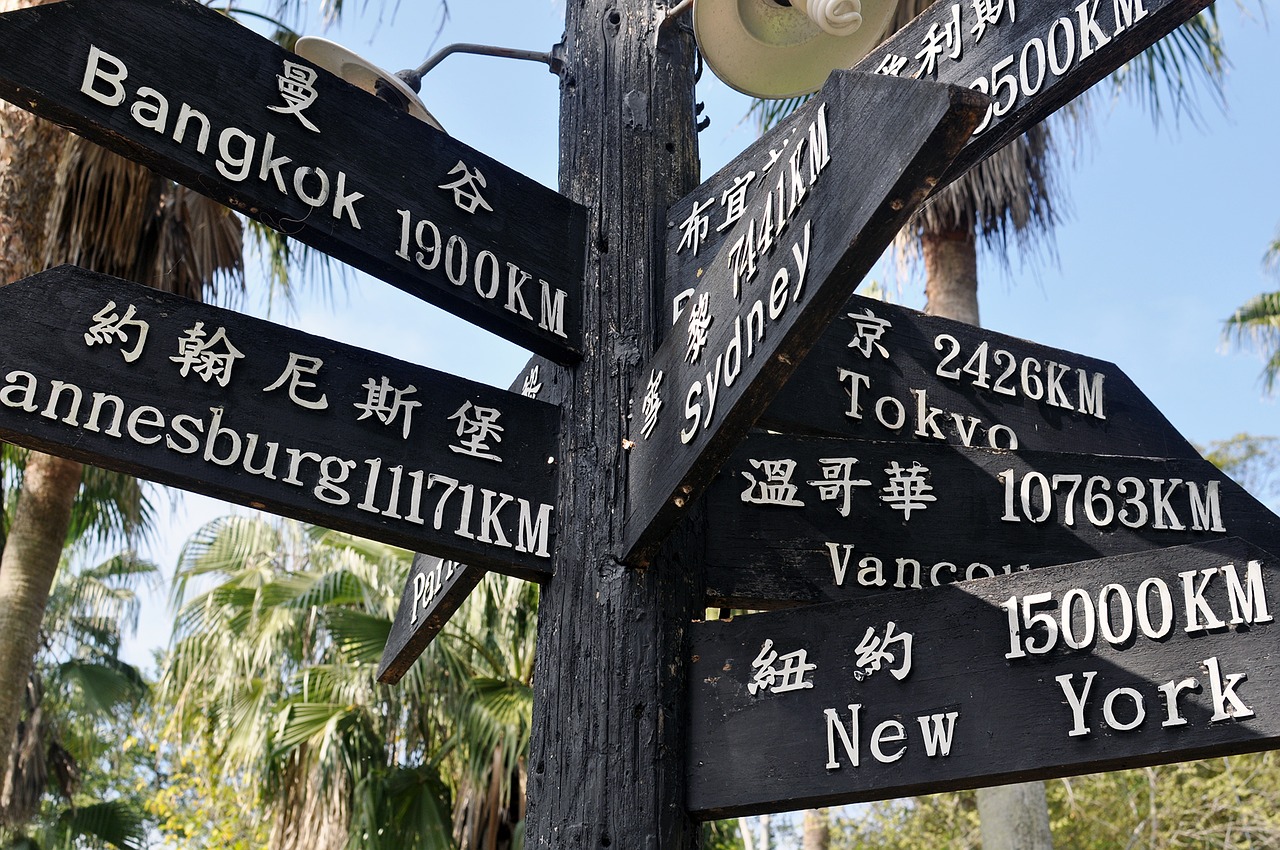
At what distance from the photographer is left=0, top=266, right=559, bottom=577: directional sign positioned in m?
1.98

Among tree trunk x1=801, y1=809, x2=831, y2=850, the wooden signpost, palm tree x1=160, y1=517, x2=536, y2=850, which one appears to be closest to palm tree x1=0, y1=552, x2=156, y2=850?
palm tree x1=160, y1=517, x2=536, y2=850

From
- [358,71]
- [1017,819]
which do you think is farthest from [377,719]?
[358,71]

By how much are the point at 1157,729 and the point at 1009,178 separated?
26.3 feet

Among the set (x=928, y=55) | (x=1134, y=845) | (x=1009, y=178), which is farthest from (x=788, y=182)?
(x=1134, y=845)

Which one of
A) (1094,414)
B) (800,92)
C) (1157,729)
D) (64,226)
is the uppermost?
(64,226)

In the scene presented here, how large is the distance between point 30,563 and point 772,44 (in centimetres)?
686

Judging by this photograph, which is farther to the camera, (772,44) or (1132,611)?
(772,44)

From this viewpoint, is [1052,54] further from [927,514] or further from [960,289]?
[960,289]

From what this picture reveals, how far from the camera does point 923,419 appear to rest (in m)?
2.55

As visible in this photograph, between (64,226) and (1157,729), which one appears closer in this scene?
(1157,729)

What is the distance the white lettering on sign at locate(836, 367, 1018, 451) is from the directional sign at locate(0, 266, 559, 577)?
0.65 m

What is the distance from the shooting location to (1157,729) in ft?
5.72

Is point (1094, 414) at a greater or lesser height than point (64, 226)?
lesser

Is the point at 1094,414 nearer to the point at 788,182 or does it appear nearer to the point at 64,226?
the point at 788,182
